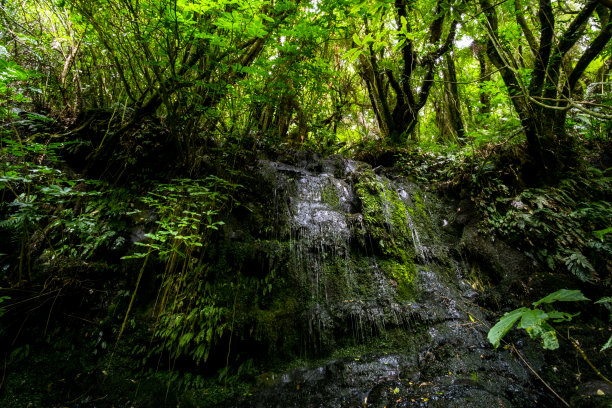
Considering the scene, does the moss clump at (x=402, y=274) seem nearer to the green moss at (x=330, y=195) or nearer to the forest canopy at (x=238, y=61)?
the green moss at (x=330, y=195)

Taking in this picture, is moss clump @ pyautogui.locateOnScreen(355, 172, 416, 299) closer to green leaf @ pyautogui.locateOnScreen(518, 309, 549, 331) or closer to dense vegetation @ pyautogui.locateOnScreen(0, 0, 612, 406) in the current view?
dense vegetation @ pyautogui.locateOnScreen(0, 0, 612, 406)

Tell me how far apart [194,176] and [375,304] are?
3.88m

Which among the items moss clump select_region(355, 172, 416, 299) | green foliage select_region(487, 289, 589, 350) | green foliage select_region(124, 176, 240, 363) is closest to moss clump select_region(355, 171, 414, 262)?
moss clump select_region(355, 172, 416, 299)

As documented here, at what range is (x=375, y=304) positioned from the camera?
4.16 metres

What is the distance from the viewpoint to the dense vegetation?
3343 millimetres

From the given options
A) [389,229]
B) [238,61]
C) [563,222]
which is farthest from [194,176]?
[563,222]

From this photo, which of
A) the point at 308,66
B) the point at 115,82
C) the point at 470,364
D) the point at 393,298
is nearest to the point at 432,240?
the point at 393,298

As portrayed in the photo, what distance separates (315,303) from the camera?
4.05m

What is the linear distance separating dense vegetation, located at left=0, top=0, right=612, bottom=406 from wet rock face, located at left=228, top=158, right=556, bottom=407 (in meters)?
0.12

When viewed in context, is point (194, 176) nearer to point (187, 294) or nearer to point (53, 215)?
point (53, 215)

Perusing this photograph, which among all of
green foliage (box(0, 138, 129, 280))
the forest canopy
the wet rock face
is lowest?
the wet rock face

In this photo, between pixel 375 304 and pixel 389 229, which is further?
pixel 389 229

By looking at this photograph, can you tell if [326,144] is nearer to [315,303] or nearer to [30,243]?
[315,303]

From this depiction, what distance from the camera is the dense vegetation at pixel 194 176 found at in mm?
3343
